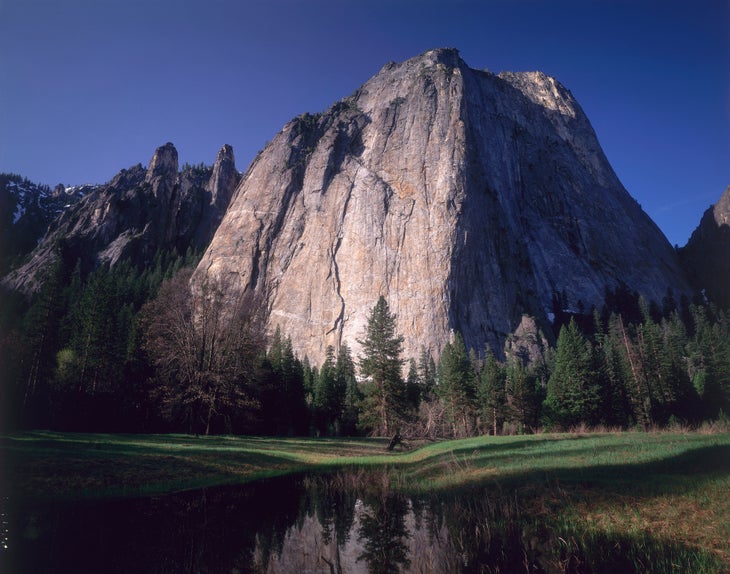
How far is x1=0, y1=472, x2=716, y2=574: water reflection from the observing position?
6.28 metres

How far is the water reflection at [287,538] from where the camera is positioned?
20.6ft

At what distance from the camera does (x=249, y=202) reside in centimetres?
11756

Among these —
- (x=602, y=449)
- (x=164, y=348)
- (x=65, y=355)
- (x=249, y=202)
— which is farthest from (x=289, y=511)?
(x=249, y=202)

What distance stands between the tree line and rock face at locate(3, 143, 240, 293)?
6591 centimetres

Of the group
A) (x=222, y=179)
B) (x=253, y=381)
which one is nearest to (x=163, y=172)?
(x=222, y=179)

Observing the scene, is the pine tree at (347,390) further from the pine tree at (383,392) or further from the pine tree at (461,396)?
the pine tree at (383,392)

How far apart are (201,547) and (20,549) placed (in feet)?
8.86

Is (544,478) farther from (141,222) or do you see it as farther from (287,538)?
(141,222)

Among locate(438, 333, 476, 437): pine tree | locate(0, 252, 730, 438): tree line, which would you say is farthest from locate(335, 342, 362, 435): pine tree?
locate(438, 333, 476, 437): pine tree

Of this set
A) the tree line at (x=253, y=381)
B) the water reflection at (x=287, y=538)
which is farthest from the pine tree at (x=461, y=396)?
the water reflection at (x=287, y=538)

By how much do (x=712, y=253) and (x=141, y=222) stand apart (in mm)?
201135

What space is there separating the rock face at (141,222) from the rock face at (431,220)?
33.4 meters

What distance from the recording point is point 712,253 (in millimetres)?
140250

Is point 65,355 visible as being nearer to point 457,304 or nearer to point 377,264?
point 377,264
